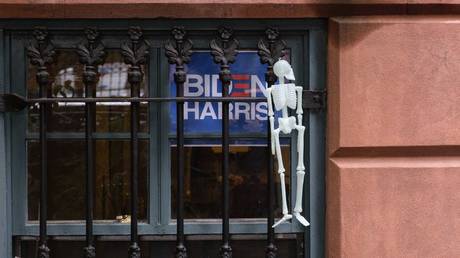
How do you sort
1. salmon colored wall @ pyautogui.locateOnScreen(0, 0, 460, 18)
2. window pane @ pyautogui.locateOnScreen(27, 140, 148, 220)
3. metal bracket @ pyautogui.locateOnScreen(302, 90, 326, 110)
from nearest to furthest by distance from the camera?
salmon colored wall @ pyautogui.locateOnScreen(0, 0, 460, 18) < metal bracket @ pyautogui.locateOnScreen(302, 90, 326, 110) < window pane @ pyautogui.locateOnScreen(27, 140, 148, 220)

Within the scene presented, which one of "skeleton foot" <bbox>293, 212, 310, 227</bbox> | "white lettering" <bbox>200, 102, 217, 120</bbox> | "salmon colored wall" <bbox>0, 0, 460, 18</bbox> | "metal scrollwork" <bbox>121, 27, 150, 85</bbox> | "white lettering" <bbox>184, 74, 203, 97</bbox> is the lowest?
"skeleton foot" <bbox>293, 212, 310, 227</bbox>

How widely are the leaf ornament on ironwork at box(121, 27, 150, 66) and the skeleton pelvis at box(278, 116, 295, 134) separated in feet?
2.90

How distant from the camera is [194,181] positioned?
3.77 m

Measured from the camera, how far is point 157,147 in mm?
3682

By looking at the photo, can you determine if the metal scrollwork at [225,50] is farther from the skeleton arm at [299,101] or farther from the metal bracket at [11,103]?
the metal bracket at [11,103]

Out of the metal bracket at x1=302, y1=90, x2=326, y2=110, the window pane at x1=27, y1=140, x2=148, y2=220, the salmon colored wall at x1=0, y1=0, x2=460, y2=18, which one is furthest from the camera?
the window pane at x1=27, y1=140, x2=148, y2=220

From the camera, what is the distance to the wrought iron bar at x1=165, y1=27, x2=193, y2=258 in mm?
3562

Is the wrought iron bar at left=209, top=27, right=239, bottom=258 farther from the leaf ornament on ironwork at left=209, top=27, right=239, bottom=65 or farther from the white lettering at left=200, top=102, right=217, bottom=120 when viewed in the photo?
the white lettering at left=200, top=102, right=217, bottom=120

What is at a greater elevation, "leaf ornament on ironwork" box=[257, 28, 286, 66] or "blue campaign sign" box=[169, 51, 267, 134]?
"leaf ornament on ironwork" box=[257, 28, 286, 66]

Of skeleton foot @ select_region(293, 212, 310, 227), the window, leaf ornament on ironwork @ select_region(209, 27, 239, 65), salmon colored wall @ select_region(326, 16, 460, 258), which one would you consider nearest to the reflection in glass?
the window

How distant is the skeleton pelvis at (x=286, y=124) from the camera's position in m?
3.54

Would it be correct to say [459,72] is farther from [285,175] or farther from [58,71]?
[58,71]

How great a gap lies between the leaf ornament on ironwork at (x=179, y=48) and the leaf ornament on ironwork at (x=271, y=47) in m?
0.42

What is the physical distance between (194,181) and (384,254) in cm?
120
